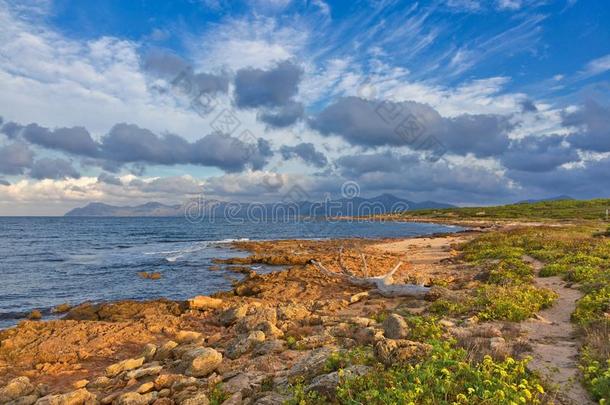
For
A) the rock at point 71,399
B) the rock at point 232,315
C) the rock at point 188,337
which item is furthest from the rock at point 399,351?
the rock at point 232,315

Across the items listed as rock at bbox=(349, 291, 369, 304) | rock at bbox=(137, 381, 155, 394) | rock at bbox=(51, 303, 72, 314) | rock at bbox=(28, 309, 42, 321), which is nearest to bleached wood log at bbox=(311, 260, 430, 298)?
rock at bbox=(349, 291, 369, 304)

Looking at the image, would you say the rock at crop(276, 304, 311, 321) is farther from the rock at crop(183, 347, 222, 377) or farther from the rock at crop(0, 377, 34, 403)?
the rock at crop(0, 377, 34, 403)

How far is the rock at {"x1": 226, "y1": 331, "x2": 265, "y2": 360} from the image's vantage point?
11164mm

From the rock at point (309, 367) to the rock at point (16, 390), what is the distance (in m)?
7.36

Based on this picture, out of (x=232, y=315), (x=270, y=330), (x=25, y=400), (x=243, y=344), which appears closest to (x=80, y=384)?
(x=25, y=400)

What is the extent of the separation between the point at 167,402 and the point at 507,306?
33.1ft

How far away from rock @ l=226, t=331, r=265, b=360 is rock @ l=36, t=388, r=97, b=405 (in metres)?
3.50

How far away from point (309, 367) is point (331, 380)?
120 centimetres

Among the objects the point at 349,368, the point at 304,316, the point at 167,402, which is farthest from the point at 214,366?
the point at 304,316

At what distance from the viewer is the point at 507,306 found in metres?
12.3

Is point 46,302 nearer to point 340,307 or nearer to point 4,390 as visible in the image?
point 4,390

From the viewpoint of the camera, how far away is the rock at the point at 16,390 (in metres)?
9.99

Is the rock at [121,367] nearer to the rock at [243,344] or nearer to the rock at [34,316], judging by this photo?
the rock at [243,344]

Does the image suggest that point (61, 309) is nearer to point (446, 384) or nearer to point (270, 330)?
point (270, 330)
